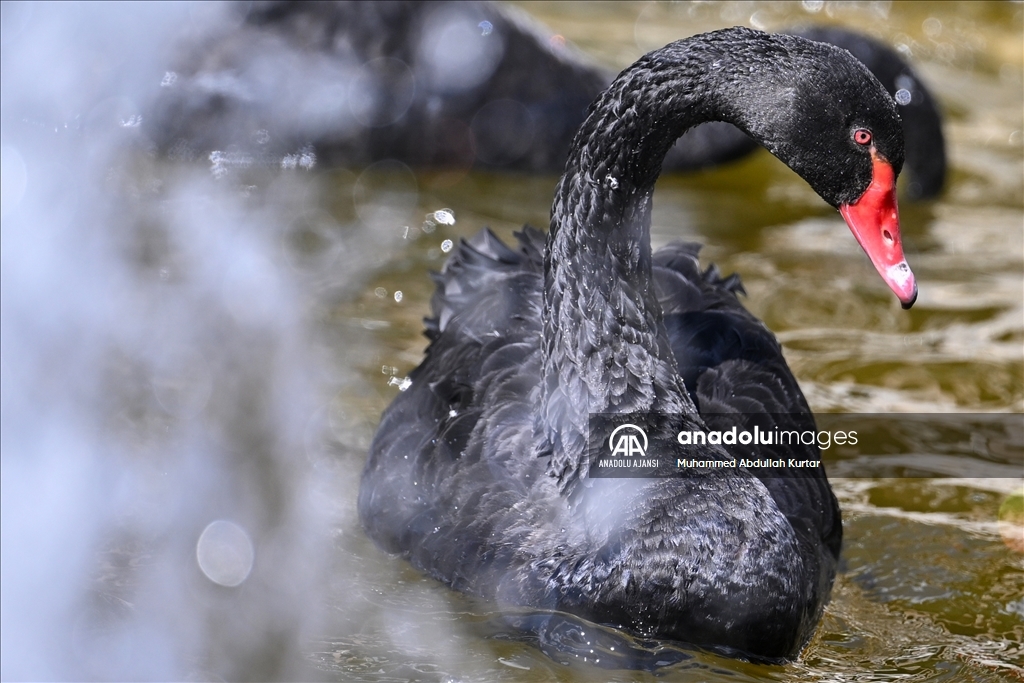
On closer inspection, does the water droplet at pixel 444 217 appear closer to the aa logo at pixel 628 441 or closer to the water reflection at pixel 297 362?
the water reflection at pixel 297 362

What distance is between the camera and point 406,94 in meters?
7.34

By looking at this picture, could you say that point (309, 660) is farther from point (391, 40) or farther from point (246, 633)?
point (391, 40)

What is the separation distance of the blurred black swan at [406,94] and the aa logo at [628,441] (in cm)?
390

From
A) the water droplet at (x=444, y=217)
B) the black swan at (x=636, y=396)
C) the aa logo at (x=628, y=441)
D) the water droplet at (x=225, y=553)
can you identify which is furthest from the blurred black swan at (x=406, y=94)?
the aa logo at (x=628, y=441)

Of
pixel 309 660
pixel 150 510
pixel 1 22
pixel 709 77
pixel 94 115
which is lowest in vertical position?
pixel 309 660

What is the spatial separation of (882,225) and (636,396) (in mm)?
782

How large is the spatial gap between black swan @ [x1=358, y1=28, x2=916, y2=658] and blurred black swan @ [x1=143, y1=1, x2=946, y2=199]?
3165mm

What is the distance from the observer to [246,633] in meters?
3.58

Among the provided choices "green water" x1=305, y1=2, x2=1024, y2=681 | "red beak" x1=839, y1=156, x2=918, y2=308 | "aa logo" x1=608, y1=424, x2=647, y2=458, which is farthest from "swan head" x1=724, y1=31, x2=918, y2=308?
"green water" x1=305, y1=2, x2=1024, y2=681

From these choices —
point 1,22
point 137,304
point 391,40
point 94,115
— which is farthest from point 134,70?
point 137,304

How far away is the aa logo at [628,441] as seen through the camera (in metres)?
3.51

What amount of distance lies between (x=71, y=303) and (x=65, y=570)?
170 centimetres

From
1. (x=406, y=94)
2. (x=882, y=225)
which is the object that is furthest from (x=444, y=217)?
(x=882, y=225)

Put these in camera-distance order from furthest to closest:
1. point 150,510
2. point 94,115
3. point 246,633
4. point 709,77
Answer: point 94,115
point 150,510
point 246,633
point 709,77
